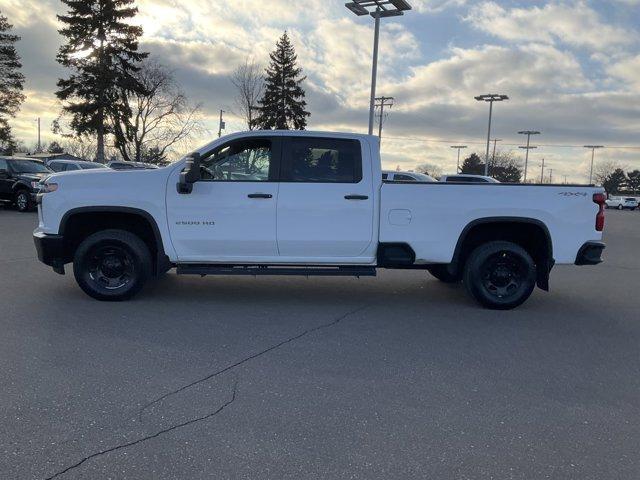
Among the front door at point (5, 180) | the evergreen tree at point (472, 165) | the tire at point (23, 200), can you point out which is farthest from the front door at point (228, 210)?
the evergreen tree at point (472, 165)

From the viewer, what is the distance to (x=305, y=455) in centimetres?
299

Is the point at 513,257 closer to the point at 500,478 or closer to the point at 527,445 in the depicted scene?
the point at 527,445

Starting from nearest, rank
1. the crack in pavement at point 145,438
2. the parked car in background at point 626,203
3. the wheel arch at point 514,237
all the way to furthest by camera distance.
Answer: the crack in pavement at point 145,438 → the wheel arch at point 514,237 → the parked car in background at point 626,203

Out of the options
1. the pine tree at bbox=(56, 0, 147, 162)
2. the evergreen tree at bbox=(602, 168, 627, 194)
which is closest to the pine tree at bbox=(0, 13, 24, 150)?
the pine tree at bbox=(56, 0, 147, 162)

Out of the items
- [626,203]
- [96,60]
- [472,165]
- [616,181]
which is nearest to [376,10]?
[96,60]

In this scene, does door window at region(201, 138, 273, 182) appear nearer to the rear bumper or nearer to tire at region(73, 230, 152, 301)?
tire at region(73, 230, 152, 301)

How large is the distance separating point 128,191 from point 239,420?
3677 mm

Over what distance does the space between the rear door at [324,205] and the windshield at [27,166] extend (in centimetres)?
1677

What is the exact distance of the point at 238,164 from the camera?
6309 millimetres

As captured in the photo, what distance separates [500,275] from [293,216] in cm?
262

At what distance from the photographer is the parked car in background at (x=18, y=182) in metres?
19.2

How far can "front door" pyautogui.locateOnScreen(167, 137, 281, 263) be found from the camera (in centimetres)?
620

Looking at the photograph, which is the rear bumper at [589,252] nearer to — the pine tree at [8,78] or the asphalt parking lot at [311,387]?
the asphalt parking lot at [311,387]

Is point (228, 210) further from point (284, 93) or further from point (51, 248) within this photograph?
point (284, 93)
